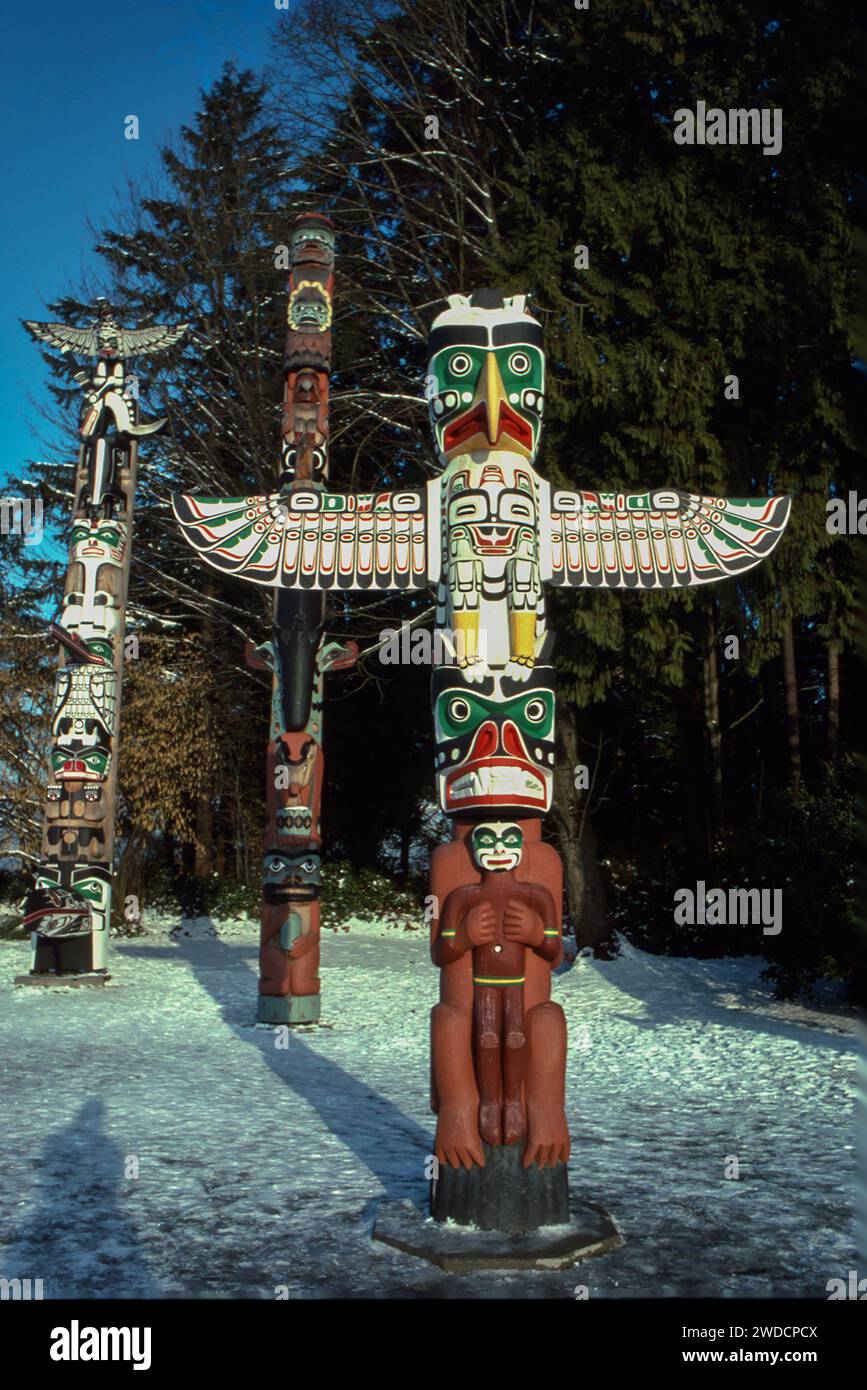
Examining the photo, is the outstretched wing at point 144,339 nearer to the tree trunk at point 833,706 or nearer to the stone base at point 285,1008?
the stone base at point 285,1008

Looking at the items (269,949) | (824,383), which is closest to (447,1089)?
(269,949)

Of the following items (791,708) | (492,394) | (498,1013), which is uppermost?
(492,394)

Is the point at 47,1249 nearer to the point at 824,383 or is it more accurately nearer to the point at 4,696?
the point at 824,383

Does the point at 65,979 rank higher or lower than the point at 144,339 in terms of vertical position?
lower

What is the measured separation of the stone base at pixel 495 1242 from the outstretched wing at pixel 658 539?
299cm

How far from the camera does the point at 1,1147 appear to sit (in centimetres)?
592

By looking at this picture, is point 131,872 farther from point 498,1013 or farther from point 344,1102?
point 498,1013

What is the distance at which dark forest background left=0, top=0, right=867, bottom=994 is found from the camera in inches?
505

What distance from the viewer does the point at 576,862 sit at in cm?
1509

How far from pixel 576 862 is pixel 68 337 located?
9614mm

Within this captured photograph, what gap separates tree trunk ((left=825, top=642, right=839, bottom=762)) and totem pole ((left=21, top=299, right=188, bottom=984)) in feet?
28.4

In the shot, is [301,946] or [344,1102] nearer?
[344,1102]

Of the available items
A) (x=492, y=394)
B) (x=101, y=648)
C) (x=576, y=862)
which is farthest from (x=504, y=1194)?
(x=576, y=862)

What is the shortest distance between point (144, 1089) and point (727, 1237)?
14.1ft
